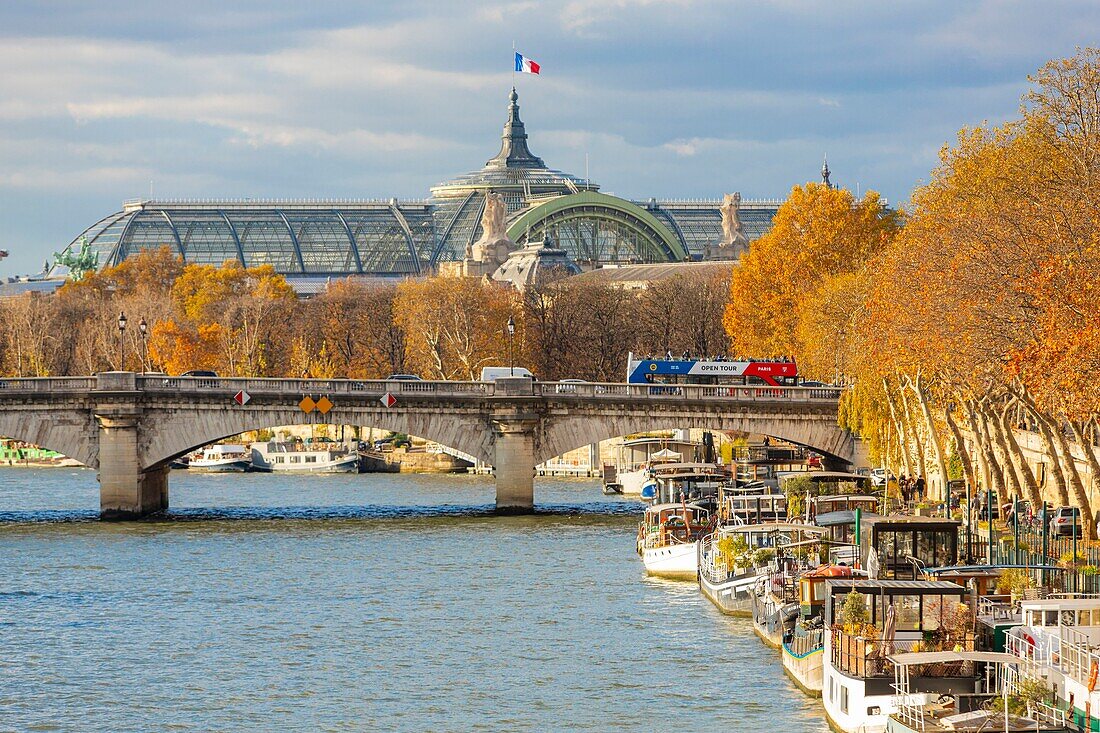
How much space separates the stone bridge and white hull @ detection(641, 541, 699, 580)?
20226 millimetres

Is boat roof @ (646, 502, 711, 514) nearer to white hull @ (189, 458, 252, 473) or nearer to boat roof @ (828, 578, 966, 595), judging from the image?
boat roof @ (828, 578, 966, 595)

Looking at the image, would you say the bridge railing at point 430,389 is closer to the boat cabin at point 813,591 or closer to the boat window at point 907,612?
the boat cabin at point 813,591

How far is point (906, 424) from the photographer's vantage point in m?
90.9

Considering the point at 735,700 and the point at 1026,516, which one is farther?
the point at 1026,516

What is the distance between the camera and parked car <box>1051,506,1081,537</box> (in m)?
67.8

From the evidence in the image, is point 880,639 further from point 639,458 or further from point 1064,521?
point 639,458

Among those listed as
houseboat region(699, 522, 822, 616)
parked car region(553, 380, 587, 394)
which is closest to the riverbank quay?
houseboat region(699, 522, 822, 616)

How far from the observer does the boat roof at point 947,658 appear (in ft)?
145

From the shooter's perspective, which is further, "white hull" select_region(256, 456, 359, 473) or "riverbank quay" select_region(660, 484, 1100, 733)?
"white hull" select_region(256, 456, 359, 473)

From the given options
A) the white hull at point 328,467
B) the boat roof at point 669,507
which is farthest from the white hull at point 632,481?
the boat roof at point 669,507

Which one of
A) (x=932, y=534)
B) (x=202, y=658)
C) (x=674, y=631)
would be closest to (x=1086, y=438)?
(x=932, y=534)

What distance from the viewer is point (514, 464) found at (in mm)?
95750

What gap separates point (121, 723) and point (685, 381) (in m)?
53.5

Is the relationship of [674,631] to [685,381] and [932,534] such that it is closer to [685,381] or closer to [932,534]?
[932,534]
